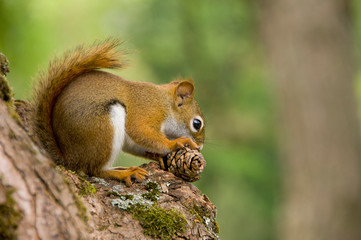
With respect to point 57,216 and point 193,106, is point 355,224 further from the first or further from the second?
point 57,216

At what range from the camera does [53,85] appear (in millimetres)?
2514

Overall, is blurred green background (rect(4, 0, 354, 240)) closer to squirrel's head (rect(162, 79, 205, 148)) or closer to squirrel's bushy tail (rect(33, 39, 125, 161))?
squirrel's head (rect(162, 79, 205, 148))

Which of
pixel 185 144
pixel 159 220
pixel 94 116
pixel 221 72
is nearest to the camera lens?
pixel 159 220

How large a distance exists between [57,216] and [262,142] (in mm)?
8552

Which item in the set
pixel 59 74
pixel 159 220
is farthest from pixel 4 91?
pixel 59 74

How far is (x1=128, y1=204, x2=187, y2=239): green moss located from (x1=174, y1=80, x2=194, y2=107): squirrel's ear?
1336 millimetres

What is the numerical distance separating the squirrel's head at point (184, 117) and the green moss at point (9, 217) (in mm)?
1932

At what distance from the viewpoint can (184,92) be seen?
3.30 meters

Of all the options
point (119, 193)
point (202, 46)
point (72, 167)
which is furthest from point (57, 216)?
point (202, 46)

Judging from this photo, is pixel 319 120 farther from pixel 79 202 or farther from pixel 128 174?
pixel 79 202

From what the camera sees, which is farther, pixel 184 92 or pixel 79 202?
pixel 184 92

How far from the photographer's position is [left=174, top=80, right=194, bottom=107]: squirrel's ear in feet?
10.7

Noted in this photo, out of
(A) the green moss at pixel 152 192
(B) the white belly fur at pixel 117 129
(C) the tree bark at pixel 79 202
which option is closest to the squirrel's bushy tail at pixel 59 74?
(C) the tree bark at pixel 79 202

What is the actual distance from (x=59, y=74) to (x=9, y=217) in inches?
55.6
